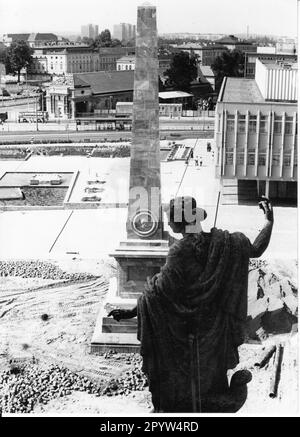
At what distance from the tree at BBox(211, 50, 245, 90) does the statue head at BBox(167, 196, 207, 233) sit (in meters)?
36.3

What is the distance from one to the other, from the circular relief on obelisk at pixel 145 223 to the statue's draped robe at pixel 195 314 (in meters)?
5.76

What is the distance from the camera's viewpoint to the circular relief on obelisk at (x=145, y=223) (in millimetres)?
16797

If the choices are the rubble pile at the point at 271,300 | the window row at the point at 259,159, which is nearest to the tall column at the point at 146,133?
the rubble pile at the point at 271,300

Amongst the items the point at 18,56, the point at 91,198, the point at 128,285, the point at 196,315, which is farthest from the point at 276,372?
the point at 18,56

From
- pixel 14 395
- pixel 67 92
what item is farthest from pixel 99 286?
pixel 67 92

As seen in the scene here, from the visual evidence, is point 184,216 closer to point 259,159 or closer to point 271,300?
point 271,300

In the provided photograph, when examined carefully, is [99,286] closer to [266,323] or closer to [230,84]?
[266,323]

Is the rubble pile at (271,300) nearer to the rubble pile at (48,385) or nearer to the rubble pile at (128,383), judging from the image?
the rubble pile at (128,383)

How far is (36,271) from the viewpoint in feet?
75.6

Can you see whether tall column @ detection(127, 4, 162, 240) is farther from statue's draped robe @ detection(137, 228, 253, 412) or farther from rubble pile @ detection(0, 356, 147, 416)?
statue's draped robe @ detection(137, 228, 253, 412)

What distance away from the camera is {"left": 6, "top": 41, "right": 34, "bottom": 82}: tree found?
65.1 m

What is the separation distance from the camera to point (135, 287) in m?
17.5

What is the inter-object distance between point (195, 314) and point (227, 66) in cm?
4033

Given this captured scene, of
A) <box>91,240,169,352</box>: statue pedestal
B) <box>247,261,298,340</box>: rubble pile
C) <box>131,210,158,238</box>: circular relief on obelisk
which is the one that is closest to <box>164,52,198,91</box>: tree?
<box>247,261,298,340</box>: rubble pile
